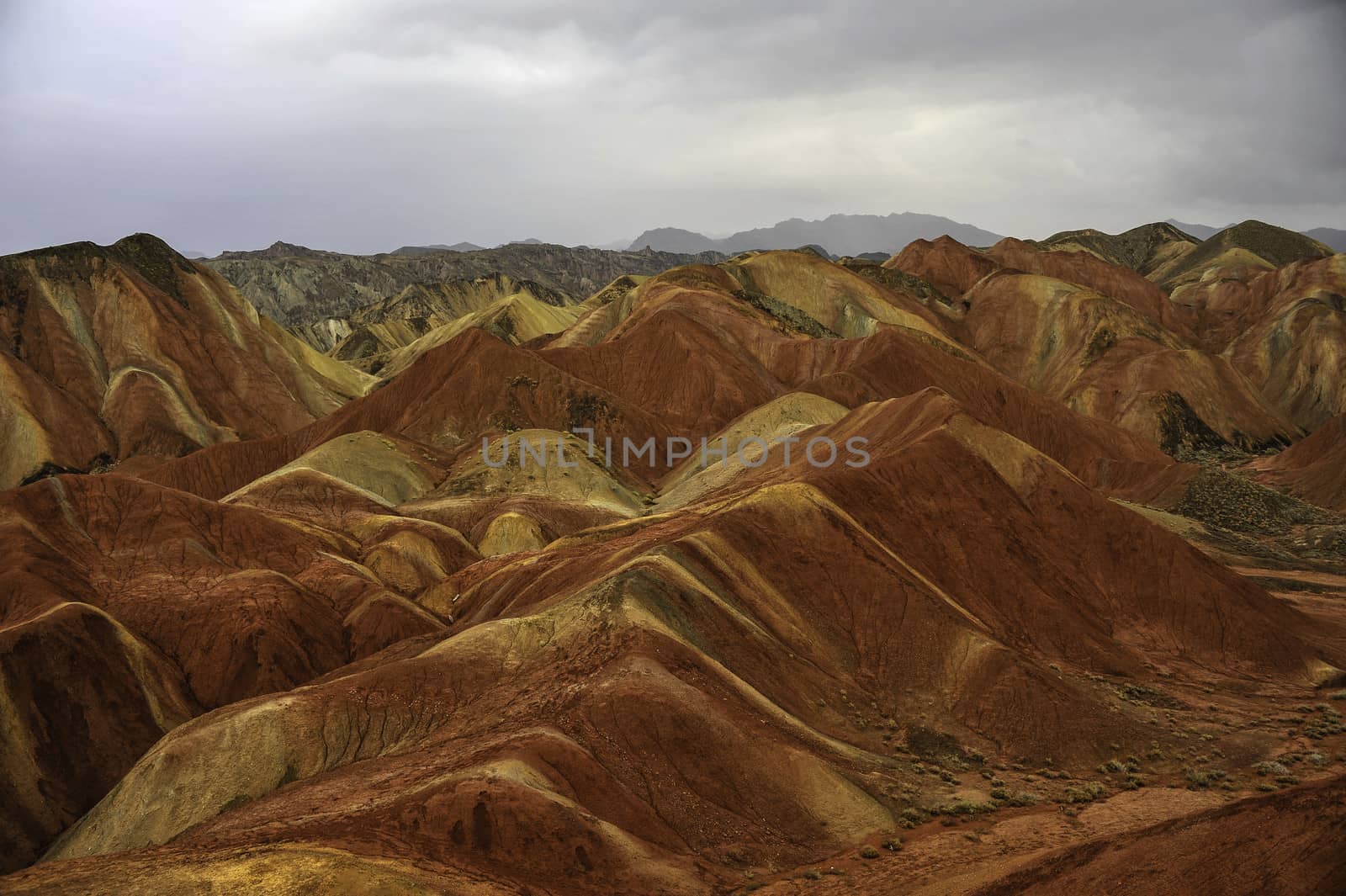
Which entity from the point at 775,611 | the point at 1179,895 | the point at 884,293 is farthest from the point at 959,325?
the point at 1179,895

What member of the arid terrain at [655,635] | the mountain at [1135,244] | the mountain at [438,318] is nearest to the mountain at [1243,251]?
the mountain at [1135,244]

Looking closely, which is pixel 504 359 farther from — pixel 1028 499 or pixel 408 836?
pixel 408 836

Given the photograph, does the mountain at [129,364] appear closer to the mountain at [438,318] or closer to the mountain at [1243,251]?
the mountain at [438,318]

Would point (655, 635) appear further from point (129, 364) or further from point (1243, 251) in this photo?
point (1243, 251)

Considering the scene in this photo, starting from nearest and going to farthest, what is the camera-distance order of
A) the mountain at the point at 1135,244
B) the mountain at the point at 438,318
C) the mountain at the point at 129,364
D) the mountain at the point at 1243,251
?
the mountain at the point at 129,364 → the mountain at the point at 438,318 → the mountain at the point at 1243,251 → the mountain at the point at 1135,244

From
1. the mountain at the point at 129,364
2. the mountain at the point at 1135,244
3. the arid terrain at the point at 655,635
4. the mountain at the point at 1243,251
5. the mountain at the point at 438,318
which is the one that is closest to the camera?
the arid terrain at the point at 655,635

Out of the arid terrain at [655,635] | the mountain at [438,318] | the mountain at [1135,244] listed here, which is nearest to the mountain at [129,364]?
the arid terrain at [655,635]

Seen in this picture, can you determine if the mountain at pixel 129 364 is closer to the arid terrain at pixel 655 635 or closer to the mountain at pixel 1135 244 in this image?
the arid terrain at pixel 655 635

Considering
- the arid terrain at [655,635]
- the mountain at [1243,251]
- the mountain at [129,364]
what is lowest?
the arid terrain at [655,635]

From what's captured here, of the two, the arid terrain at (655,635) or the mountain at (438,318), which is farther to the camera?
the mountain at (438,318)

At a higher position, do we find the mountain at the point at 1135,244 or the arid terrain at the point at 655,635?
the mountain at the point at 1135,244
